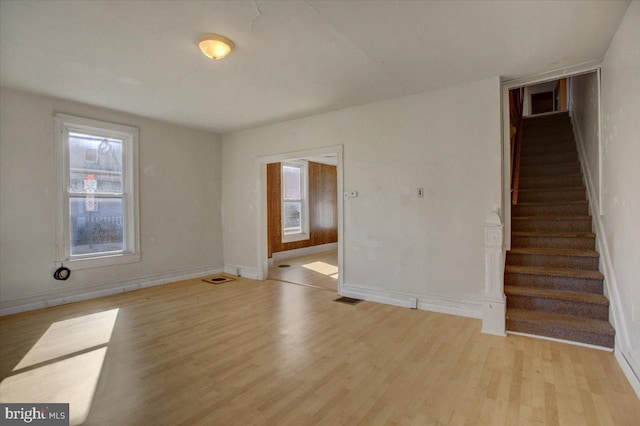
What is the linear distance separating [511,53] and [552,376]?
2.69 metres

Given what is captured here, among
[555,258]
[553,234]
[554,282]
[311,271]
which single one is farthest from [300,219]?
[554,282]

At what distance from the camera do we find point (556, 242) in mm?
3691

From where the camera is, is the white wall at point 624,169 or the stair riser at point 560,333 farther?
the stair riser at point 560,333

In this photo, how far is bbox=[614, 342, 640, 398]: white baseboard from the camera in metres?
2.13

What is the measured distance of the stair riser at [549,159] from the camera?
15.6 feet

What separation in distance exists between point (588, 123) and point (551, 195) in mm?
981

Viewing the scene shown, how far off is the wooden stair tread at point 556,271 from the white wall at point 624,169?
0.65 ft

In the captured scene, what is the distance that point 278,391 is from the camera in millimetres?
2148

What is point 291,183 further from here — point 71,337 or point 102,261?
point 71,337

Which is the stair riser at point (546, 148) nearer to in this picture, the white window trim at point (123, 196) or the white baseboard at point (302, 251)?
the white baseboard at point (302, 251)

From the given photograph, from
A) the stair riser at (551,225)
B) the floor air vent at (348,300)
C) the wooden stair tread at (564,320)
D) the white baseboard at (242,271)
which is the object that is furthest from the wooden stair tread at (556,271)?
the white baseboard at (242,271)

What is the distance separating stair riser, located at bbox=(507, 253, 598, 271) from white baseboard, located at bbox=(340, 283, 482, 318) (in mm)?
711

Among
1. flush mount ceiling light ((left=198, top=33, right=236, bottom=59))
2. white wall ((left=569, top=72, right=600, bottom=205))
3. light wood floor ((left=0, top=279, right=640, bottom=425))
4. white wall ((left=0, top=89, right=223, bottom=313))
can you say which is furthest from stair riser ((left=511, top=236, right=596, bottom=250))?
white wall ((left=0, top=89, right=223, bottom=313))

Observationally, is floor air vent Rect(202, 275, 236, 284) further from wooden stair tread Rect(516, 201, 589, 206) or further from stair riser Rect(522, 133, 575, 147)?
stair riser Rect(522, 133, 575, 147)
